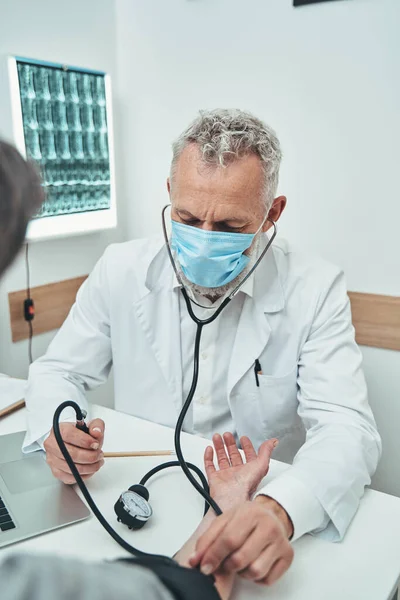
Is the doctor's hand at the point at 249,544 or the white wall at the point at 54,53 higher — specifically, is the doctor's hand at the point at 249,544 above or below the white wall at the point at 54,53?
below

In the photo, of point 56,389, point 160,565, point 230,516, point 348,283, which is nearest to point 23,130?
point 56,389

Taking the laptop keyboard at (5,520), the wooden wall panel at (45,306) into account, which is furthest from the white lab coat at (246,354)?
the wooden wall panel at (45,306)

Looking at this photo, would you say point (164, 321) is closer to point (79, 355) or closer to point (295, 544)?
point (79, 355)

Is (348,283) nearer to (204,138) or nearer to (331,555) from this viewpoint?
(204,138)

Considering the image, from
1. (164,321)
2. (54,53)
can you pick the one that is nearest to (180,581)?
(164,321)

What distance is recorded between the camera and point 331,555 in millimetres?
847

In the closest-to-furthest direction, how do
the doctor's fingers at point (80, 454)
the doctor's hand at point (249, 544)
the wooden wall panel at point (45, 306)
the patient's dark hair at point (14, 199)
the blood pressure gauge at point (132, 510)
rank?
the patient's dark hair at point (14, 199), the doctor's hand at point (249, 544), the blood pressure gauge at point (132, 510), the doctor's fingers at point (80, 454), the wooden wall panel at point (45, 306)

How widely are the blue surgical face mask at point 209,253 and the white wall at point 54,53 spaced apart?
0.72 meters

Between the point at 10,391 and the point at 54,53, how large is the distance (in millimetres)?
1301

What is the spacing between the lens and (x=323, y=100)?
5.81ft

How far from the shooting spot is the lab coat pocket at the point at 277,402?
1354mm

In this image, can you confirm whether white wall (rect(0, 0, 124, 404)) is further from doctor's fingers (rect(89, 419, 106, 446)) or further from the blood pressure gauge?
the blood pressure gauge

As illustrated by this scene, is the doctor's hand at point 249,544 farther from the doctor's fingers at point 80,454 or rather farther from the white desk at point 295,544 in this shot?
the doctor's fingers at point 80,454

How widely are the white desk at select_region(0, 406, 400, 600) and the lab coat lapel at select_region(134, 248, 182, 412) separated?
0.35 metres
